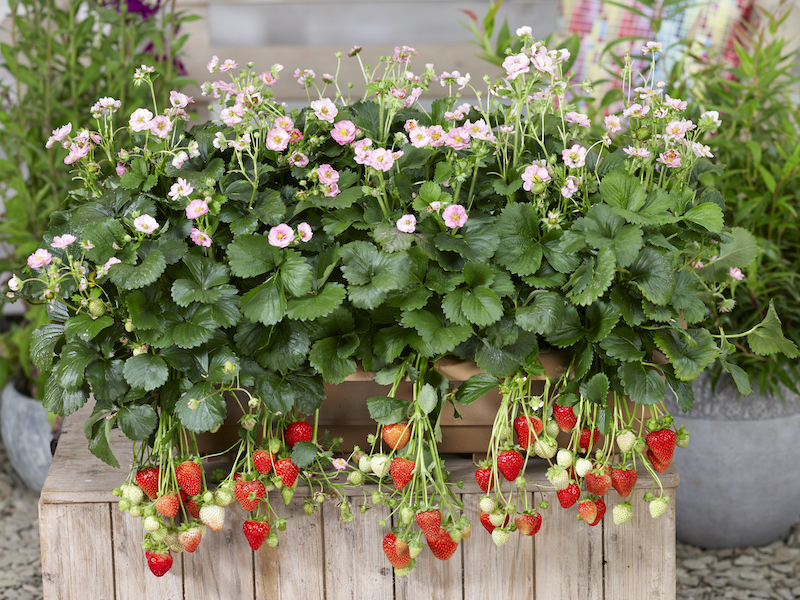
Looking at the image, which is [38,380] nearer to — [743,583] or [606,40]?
[743,583]

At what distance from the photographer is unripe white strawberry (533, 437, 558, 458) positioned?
0.79 m

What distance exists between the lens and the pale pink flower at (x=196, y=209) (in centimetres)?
76

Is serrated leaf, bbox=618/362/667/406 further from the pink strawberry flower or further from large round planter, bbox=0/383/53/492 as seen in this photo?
large round planter, bbox=0/383/53/492

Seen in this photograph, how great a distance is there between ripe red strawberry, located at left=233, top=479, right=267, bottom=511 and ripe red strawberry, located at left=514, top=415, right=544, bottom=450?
11.8 inches

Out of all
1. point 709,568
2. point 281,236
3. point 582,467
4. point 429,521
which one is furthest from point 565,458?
point 709,568

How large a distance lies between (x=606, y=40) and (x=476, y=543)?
6.44ft

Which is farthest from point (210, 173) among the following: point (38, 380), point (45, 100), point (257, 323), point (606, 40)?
point (606, 40)

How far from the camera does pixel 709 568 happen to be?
5.60ft

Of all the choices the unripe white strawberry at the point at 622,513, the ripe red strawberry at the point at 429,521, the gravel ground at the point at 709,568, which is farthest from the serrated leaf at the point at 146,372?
the gravel ground at the point at 709,568

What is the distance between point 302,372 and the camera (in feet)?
2.69

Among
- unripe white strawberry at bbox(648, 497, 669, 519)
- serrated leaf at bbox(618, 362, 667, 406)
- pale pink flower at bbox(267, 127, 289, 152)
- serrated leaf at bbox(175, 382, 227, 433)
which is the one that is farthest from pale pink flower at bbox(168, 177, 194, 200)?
unripe white strawberry at bbox(648, 497, 669, 519)

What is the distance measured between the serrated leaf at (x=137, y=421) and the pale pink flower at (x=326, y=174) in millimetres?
325

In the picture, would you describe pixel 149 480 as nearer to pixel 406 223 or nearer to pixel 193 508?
pixel 193 508

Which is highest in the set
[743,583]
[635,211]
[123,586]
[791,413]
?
[635,211]
